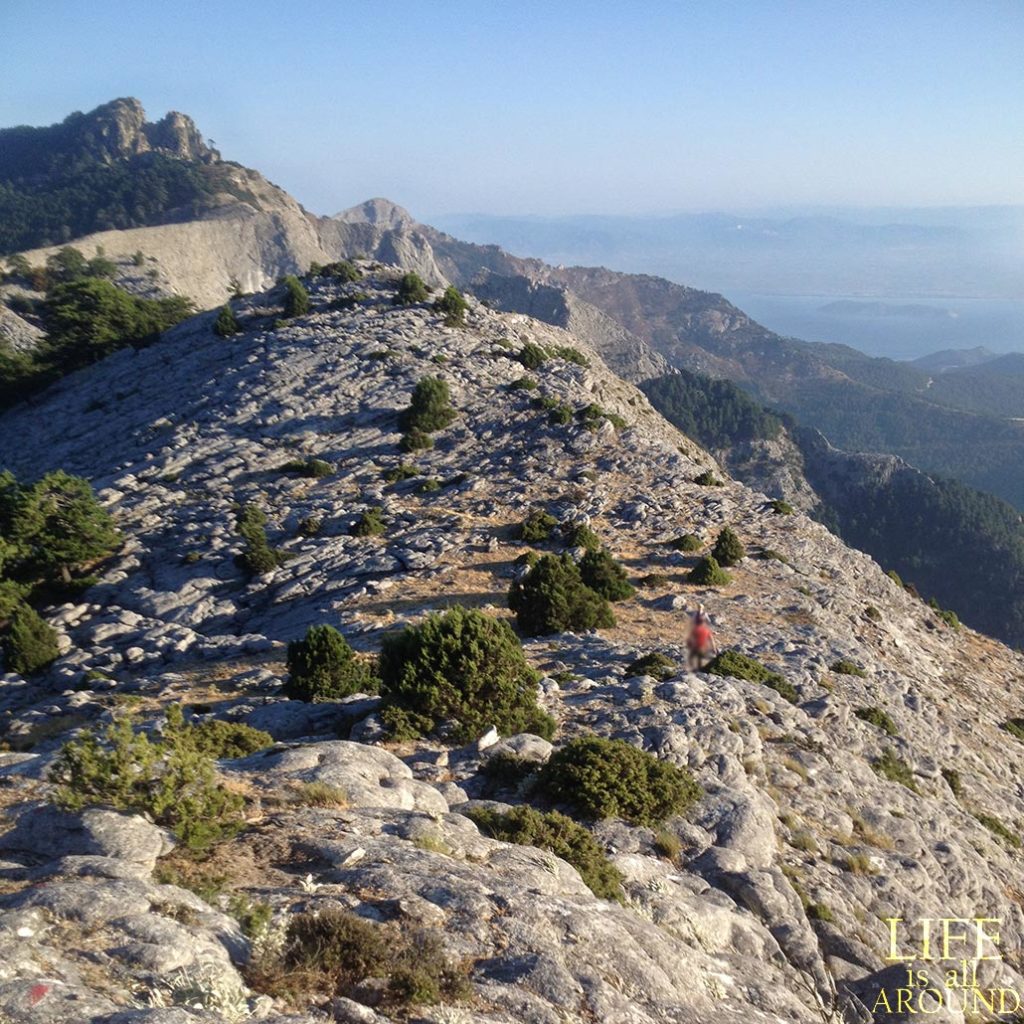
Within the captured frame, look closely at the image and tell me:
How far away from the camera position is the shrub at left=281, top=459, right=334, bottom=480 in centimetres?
3734

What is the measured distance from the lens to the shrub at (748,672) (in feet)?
66.3

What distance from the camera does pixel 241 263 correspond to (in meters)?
153

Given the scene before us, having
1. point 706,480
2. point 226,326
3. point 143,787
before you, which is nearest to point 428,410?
point 706,480

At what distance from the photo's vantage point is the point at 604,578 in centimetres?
2581

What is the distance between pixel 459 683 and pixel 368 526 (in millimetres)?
16495

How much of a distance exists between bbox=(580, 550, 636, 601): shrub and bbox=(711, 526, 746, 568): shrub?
19.8 feet

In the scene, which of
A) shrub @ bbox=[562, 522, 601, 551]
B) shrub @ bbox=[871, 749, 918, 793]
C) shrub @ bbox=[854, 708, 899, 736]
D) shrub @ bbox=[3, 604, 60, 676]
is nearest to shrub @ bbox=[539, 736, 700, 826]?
shrub @ bbox=[871, 749, 918, 793]

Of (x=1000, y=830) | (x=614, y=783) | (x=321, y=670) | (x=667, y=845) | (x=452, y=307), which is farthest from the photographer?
(x=452, y=307)

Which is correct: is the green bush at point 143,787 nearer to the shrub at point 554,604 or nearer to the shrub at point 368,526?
the shrub at point 554,604

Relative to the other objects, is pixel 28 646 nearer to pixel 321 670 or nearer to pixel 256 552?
pixel 256 552

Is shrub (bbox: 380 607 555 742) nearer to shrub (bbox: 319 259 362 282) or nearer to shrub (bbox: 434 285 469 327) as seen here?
shrub (bbox: 434 285 469 327)

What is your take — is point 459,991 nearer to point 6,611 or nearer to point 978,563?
point 6,611

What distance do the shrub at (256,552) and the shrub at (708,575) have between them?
1669 cm

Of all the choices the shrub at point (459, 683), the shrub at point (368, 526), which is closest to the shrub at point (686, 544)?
the shrub at point (368, 526)
